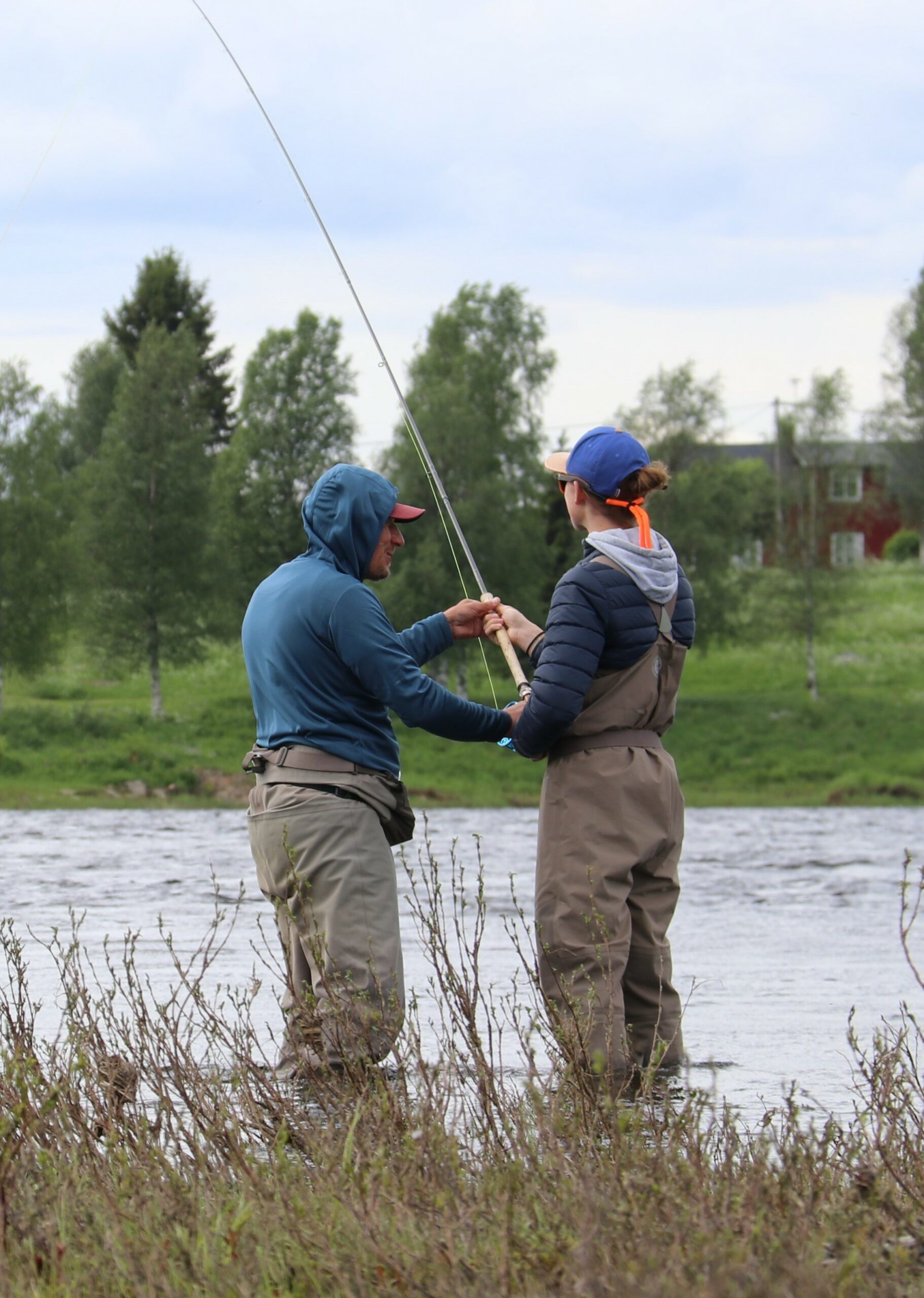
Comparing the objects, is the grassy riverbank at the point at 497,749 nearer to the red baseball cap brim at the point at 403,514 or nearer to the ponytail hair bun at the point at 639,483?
the red baseball cap brim at the point at 403,514

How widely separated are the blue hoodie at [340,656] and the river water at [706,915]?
2.06 ft

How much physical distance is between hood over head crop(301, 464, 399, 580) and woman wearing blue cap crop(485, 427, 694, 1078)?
21.9 inches

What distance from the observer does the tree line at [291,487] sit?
40031 mm

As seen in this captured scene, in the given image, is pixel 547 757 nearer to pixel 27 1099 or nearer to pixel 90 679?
pixel 27 1099

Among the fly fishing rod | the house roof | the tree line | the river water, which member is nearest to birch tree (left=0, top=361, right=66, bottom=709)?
the tree line

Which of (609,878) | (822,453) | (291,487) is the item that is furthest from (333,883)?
(822,453)

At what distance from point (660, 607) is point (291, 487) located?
42.1 meters

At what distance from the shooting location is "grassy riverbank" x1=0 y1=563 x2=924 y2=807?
104ft

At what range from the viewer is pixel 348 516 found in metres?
5.09

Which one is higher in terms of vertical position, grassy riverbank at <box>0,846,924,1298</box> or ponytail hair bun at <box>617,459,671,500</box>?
ponytail hair bun at <box>617,459,671,500</box>

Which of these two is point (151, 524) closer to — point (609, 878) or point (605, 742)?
point (605, 742)

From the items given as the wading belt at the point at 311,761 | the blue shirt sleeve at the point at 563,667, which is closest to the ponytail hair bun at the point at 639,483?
the blue shirt sleeve at the point at 563,667

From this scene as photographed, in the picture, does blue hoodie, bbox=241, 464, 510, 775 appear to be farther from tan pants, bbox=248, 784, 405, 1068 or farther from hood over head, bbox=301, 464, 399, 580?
tan pants, bbox=248, 784, 405, 1068

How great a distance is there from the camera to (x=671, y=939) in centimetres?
1140
